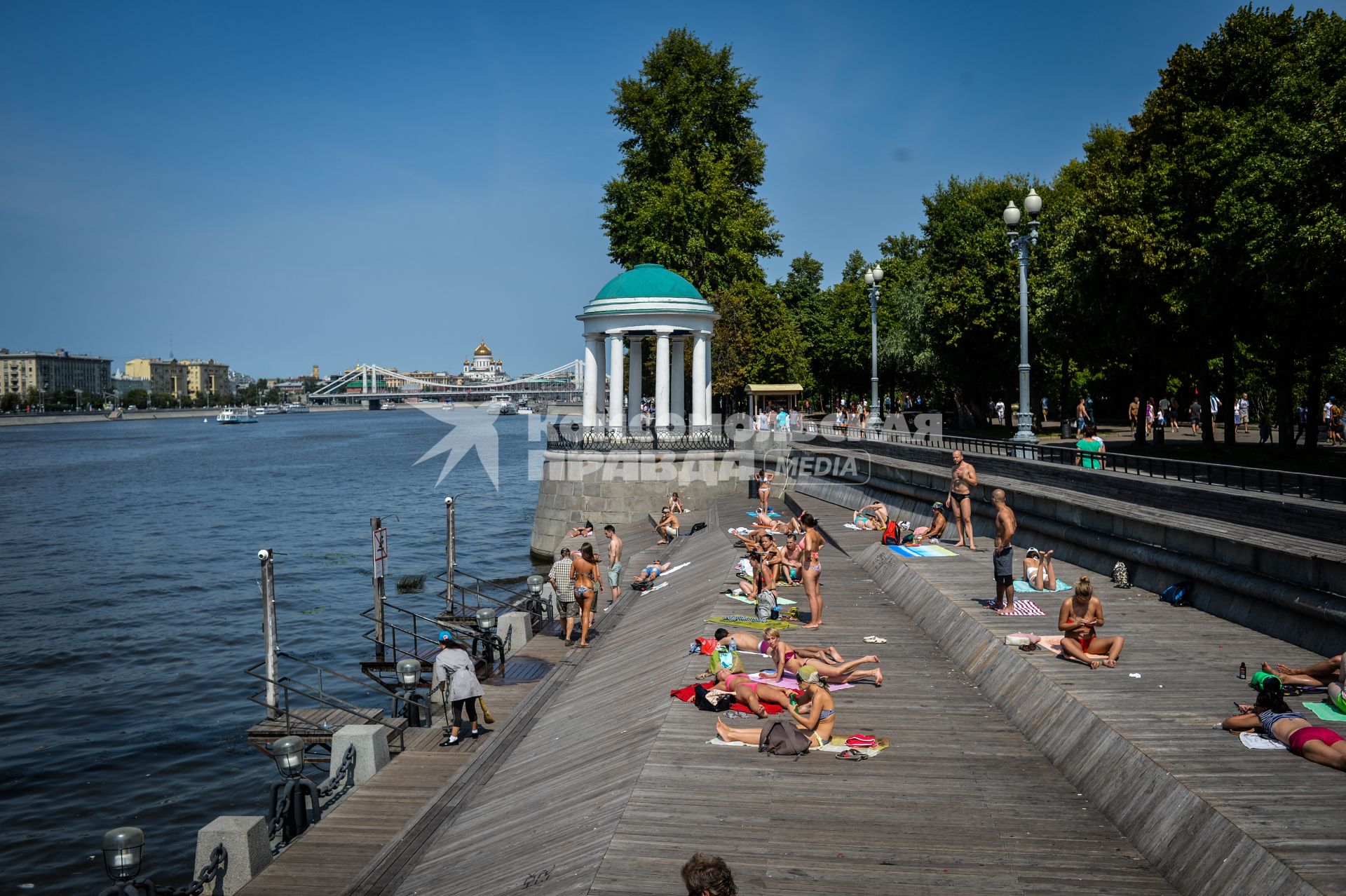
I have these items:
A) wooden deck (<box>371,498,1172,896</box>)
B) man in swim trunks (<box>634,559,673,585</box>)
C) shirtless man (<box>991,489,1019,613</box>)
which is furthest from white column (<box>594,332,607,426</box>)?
wooden deck (<box>371,498,1172,896</box>)

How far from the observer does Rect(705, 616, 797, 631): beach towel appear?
1506cm

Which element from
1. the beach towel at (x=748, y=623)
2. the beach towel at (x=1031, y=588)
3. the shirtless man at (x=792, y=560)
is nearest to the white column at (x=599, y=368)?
the shirtless man at (x=792, y=560)

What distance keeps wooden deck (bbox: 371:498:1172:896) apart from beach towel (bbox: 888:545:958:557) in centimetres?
577

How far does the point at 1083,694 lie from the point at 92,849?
47.2ft

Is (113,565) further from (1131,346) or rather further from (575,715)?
(1131,346)

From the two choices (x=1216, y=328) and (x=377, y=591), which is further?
(x=1216, y=328)

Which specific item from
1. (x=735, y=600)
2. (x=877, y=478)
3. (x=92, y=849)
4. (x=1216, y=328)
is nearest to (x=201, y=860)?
(x=92, y=849)

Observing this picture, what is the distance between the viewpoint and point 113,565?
42.2 meters

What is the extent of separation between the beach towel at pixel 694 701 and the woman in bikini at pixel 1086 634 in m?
3.38

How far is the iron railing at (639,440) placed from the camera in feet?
119

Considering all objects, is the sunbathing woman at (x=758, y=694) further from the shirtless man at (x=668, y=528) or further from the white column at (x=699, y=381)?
the white column at (x=699, y=381)

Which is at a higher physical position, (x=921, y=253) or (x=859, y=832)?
(x=921, y=253)

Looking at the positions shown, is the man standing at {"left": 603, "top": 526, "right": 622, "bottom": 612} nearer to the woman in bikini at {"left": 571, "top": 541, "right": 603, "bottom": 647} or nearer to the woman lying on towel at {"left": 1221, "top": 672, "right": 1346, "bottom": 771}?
the woman in bikini at {"left": 571, "top": 541, "right": 603, "bottom": 647}

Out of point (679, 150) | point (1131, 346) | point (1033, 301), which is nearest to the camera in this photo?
point (1131, 346)
